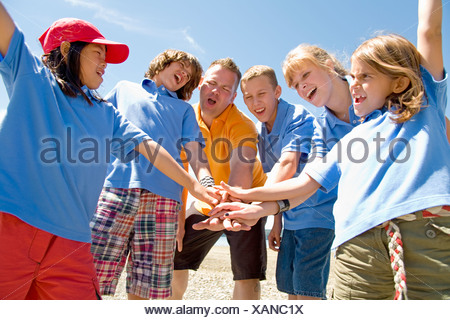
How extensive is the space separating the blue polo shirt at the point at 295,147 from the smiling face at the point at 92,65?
72.8 inches

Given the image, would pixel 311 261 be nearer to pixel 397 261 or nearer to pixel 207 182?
pixel 207 182

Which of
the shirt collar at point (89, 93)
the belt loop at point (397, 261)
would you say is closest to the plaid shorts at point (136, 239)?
the shirt collar at point (89, 93)

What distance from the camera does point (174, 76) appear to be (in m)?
3.69

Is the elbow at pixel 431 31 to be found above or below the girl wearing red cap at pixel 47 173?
above

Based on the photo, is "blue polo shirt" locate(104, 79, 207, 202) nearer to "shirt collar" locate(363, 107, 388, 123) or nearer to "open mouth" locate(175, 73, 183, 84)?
"open mouth" locate(175, 73, 183, 84)

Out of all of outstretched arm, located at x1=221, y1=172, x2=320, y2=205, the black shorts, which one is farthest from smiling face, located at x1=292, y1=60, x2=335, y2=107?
the black shorts

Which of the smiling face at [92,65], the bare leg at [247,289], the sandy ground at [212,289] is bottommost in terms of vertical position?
the sandy ground at [212,289]

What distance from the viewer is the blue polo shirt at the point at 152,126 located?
3.11m

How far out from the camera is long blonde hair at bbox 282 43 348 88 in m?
3.63

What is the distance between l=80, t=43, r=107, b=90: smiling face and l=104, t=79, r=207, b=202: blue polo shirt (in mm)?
646

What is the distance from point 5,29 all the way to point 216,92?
2.46m

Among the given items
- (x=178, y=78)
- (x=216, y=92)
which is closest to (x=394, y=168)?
(x=178, y=78)

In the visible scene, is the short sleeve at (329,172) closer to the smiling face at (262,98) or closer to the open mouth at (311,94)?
the open mouth at (311,94)
